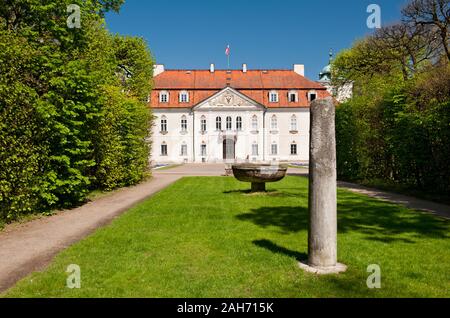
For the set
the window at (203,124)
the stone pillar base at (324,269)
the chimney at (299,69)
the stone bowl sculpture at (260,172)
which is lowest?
the stone pillar base at (324,269)

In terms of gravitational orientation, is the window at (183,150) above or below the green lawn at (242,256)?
above

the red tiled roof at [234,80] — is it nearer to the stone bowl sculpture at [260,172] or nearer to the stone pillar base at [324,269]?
the stone bowl sculpture at [260,172]

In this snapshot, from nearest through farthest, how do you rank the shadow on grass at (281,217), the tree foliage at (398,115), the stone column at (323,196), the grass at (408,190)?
the stone column at (323,196) → the shadow on grass at (281,217) → the grass at (408,190) → the tree foliage at (398,115)

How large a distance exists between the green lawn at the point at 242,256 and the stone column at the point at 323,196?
0.34 m

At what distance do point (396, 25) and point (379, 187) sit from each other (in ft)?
39.3

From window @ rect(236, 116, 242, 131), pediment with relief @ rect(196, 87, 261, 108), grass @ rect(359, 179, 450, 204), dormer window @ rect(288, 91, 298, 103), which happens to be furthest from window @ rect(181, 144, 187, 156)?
grass @ rect(359, 179, 450, 204)

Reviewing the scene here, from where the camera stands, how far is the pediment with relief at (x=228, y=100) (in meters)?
48.5

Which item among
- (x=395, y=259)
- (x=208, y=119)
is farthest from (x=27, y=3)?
(x=208, y=119)

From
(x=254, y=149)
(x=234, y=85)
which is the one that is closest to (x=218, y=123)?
(x=234, y=85)

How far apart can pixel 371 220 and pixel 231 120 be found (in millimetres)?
40862

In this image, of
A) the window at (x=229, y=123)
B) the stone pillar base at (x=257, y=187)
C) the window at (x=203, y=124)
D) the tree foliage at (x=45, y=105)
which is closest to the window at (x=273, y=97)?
the window at (x=229, y=123)

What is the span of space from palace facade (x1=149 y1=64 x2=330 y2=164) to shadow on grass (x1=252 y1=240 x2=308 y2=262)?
138 feet

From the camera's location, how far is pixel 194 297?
4504mm
